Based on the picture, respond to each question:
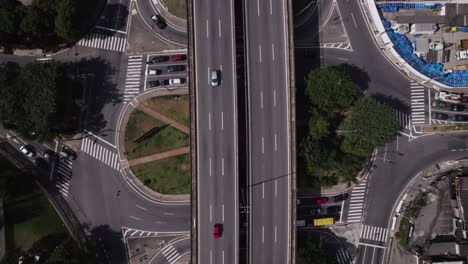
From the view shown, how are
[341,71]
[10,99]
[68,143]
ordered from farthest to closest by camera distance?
1. [68,143]
2. [341,71]
3. [10,99]

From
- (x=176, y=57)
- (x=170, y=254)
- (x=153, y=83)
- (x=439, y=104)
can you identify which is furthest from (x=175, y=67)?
(x=439, y=104)

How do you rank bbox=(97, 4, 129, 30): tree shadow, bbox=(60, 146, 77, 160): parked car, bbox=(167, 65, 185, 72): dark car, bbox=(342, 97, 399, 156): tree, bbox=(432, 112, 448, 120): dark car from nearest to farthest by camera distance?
bbox=(342, 97, 399, 156): tree
bbox=(60, 146, 77, 160): parked car
bbox=(167, 65, 185, 72): dark car
bbox=(97, 4, 129, 30): tree shadow
bbox=(432, 112, 448, 120): dark car

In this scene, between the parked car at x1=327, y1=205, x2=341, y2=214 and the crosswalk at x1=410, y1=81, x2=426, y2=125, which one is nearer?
the parked car at x1=327, y1=205, x2=341, y2=214

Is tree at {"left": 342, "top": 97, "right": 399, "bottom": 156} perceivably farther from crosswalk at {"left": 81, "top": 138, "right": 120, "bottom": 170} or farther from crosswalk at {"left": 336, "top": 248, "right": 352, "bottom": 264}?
crosswalk at {"left": 81, "top": 138, "right": 120, "bottom": 170}

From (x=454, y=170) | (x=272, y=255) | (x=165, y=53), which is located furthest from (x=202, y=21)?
(x=454, y=170)

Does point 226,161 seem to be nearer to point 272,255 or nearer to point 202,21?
point 272,255

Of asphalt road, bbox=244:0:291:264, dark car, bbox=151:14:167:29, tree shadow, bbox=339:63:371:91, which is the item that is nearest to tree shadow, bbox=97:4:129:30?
dark car, bbox=151:14:167:29

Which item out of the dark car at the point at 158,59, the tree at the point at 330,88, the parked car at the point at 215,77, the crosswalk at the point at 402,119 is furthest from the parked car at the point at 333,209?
the dark car at the point at 158,59
